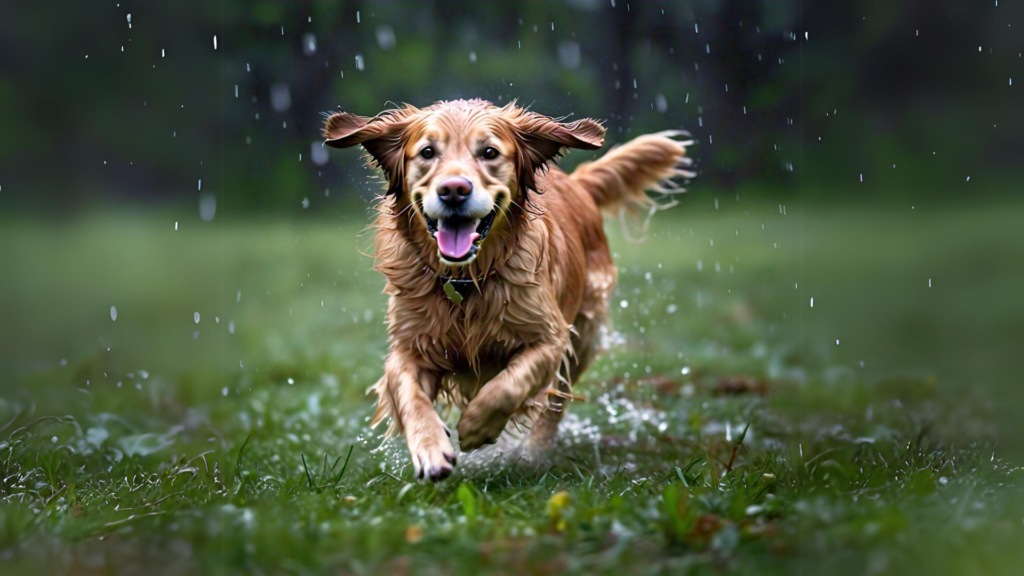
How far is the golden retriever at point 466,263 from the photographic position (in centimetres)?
318


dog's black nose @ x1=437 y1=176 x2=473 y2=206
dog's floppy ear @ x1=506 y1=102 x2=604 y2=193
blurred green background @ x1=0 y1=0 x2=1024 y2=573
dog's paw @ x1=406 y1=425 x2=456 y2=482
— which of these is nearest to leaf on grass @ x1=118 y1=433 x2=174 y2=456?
blurred green background @ x1=0 y1=0 x2=1024 y2=573

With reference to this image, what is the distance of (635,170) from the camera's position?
4.95 metres

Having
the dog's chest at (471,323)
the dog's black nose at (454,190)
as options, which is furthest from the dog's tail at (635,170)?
the dog's black nose at (454,190)

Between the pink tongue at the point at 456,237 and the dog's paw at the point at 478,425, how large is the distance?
62 cm

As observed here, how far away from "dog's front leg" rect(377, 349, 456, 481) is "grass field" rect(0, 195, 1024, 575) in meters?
0.12

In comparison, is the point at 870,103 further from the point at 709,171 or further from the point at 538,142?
the point at 709,171

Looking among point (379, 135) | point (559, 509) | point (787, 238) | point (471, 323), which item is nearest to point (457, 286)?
point (471, 323)

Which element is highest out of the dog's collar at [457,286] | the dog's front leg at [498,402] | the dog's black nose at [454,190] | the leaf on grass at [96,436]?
the dog's black nose at [454,190]

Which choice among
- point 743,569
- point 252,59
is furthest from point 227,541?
point 252,59

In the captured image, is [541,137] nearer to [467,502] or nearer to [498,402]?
[498,402]

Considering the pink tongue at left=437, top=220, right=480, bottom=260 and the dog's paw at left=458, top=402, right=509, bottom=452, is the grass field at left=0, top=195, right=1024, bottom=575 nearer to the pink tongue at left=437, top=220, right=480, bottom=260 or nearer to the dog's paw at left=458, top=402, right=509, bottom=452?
the dog's paw at left=458, top=402, right=509, bottom=452

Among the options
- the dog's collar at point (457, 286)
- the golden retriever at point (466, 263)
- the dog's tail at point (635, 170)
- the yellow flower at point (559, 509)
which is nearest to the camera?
the yellow flower at point (559, 509)

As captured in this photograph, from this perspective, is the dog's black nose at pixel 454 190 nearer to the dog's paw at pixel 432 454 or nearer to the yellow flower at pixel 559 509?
the dog's paw at pixel 432 454

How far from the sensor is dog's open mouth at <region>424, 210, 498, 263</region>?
311 cm
